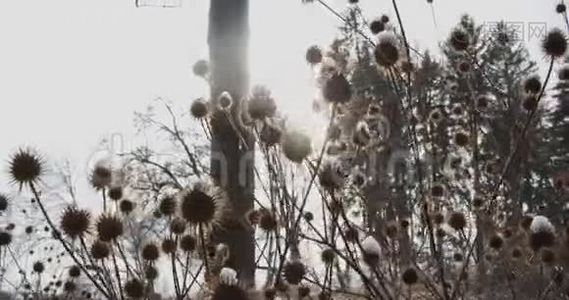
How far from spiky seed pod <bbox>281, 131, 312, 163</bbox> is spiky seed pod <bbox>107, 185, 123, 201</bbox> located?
3.08ft

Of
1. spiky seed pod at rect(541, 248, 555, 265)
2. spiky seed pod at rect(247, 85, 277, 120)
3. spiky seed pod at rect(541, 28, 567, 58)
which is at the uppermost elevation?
spiky seed pod at rect(541, 28, 567, 58)

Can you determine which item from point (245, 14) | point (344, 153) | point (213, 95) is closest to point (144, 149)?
point (245, 14)

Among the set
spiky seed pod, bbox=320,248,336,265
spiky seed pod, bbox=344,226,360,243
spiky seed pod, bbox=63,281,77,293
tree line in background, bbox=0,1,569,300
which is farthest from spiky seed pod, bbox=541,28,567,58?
spiky seed pod, bbox=63,281,77,293

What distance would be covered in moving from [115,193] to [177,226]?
2.45 ft

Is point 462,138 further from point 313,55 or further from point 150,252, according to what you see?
point 150,252

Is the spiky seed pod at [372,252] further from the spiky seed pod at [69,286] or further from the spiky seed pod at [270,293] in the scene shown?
the spiky seed pod at [69,286]

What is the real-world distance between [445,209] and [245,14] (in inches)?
105

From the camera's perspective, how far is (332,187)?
2.94 metres

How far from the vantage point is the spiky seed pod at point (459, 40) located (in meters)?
3.81

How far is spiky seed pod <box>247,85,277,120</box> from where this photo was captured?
11.7 feet

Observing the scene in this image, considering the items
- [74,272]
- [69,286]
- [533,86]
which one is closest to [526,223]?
[533,86]

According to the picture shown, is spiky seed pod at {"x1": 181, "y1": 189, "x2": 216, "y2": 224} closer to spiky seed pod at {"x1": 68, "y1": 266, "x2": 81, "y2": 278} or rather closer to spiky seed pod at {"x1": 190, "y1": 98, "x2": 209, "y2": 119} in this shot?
spiky seed pod at {"x1": 190, "y1": 98, "x2": 209, "y2": 119}

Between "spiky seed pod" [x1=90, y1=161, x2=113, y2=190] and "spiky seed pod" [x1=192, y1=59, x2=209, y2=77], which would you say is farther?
"spiky seed pod" [x1=192, y1=59, x2=209, y2=77]

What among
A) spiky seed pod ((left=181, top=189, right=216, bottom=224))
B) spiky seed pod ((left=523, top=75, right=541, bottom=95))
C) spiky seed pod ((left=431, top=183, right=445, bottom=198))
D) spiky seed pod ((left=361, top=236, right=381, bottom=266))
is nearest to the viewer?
spiky seed pod ((left=181, top=189, right=216, bottom=224))
